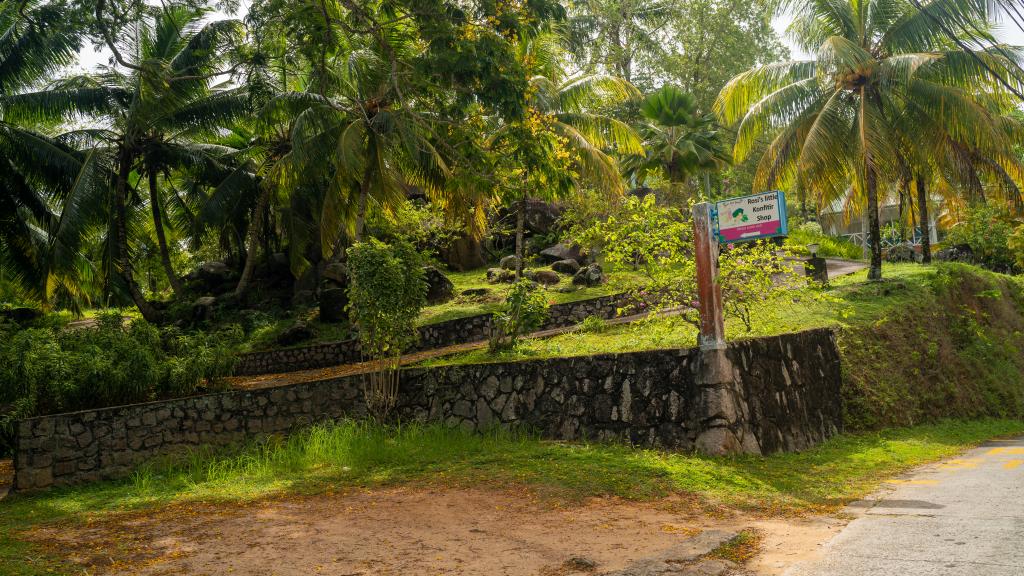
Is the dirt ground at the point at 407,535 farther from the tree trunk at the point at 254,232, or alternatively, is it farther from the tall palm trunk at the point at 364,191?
the tree trunk at the point at 254,232

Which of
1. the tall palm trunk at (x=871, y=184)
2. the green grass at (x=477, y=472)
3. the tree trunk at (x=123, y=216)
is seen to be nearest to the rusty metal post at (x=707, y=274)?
the green grass at (x=477, y=472)

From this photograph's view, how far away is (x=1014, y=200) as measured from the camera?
18891 millimetres

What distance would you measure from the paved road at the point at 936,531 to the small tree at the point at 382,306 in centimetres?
640

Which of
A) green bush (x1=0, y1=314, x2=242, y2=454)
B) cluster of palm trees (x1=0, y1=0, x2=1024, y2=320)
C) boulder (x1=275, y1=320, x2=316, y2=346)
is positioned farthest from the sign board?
boulder (x1=275, y1=320, x2=316, y2=346)

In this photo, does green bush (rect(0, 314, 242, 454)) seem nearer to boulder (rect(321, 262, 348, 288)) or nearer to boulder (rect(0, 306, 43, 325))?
boulder (rect(321, 262, 348, 288))

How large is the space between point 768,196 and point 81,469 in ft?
28.9

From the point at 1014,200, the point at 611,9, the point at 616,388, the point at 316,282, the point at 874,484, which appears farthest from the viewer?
the point at 611,9

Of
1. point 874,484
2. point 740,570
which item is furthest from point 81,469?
point 874,484

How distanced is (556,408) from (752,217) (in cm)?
340

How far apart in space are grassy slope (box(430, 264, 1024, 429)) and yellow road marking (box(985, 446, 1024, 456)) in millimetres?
1407

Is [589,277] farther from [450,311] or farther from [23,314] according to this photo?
[23,314]

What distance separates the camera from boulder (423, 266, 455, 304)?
69.5 feet

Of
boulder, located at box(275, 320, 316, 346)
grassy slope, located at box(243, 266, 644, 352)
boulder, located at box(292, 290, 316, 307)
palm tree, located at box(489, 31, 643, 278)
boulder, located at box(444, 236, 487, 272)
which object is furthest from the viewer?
boulder, located at box(444, 236, 487, 272)

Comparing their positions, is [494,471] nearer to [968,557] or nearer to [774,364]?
[774,364]
